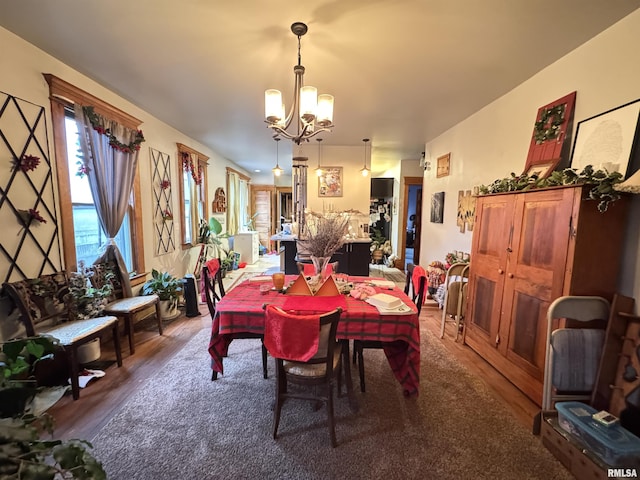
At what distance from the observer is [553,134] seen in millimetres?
2211

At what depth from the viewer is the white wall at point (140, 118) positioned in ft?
6.38

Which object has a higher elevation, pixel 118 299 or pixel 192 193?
pixel 192 193

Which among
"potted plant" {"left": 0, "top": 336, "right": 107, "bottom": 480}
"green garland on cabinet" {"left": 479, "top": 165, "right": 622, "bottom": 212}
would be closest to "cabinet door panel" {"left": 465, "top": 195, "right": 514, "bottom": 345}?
"green garland on cabinet" {"left": 479, "top": 165, "right": 622, "bottom": 212}

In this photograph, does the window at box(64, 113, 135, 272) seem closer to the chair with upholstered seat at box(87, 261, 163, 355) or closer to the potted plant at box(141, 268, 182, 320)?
the chair with upholstered seat at box(87, 261, 163, 355)

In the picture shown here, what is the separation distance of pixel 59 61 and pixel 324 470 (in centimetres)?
353

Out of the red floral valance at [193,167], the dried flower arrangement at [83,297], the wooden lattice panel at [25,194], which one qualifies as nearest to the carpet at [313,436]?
the dried flower arrangement at [83,297]

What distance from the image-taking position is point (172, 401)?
77.7 inches

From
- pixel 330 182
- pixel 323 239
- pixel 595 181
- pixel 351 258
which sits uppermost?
pixel 330 182

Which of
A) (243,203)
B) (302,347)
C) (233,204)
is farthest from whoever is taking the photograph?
(243,203)

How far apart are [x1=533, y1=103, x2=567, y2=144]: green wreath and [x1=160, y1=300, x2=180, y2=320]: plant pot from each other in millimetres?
4172

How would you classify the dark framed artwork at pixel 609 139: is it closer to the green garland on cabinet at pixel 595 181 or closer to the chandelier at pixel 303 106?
the green garland on cabinet at pixel 595 181

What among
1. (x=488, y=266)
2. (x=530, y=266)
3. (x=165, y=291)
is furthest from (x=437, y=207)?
(x=165, y=291)

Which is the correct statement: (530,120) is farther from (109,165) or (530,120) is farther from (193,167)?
(193,167)

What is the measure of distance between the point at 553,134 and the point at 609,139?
45 cm
